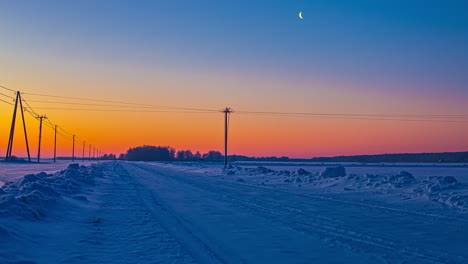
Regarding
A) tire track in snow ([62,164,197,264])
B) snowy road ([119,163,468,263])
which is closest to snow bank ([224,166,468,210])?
snowy road ([119,163,468,263])

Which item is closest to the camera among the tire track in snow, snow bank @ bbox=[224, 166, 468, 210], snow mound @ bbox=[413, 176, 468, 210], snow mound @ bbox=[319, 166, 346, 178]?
the tire track in snow

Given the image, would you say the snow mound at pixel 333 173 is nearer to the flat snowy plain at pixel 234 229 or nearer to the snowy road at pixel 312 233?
the flat snowy plain at pixel 234 229

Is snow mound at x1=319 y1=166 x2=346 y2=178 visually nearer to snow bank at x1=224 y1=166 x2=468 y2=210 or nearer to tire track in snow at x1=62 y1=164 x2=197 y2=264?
snow bank at x1=224 y1=166 x2=468 y2=210

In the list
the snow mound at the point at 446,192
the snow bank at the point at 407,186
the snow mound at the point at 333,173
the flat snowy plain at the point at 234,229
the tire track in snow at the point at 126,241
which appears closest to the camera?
the tire track in snow at the point at 126,241

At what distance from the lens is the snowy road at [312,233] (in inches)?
256

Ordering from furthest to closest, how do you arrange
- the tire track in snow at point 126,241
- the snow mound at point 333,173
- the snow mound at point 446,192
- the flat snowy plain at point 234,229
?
the snow mound at point 333,173
the snow mound at point 446,192
the flat snowy plain at point 234,229
the tire track in snow at point 126,241

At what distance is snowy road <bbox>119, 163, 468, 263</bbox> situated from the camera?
21.4 feet

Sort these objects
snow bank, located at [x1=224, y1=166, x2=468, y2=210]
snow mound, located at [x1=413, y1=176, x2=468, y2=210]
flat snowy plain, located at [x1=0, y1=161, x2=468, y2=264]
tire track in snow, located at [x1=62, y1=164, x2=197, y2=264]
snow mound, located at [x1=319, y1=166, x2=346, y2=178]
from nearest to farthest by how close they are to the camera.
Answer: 1. tire track in snow, located at [x1=62, y1=164, x2=197, y2=264]
2. flat snowy plain, located at [x1=0, y1=161, x2=468, y2=264]
3. snow mound, located at [x1=413, y1=176, x2=468, y2=210]
4. snow bank, located at [x1=224, y1=166, x2=468, y2=210]
5. snow mound, located at [x1=319, y1=166, x2=346, y2=178]

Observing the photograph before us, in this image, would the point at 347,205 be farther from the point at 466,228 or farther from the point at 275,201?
the point at 466,228

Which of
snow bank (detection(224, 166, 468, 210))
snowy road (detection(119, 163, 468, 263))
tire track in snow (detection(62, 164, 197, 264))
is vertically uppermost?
snow bank (detection(224, 166, 468, 210))

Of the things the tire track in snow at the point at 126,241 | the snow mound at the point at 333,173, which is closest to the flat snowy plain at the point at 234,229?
the tire track in snow at the point at 126,241

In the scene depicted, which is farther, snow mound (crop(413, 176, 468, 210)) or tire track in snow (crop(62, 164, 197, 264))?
snow mound (crop(413, 176, 468, 210))

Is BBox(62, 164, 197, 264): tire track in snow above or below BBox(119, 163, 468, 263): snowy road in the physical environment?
below

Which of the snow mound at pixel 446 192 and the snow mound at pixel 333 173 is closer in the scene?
the snow mound at pixel 446 192
